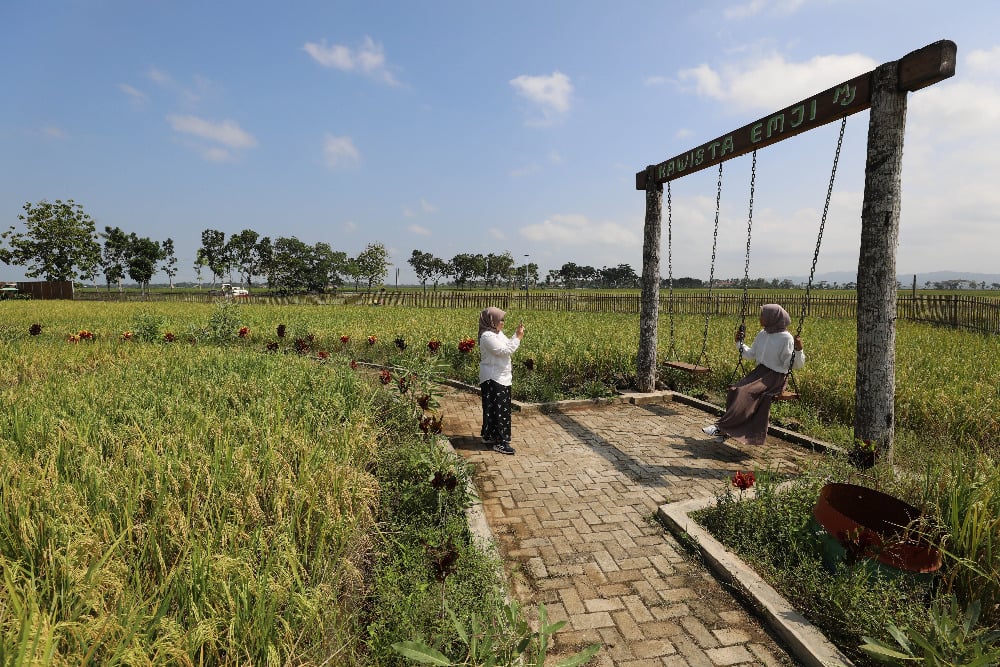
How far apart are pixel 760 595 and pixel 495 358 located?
3.39 meters

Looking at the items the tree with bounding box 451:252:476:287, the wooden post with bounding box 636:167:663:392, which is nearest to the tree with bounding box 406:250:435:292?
the tree with bounding box 451:252:476:287

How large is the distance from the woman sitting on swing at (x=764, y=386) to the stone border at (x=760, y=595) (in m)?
1.98

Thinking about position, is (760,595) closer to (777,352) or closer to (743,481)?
(743,481)

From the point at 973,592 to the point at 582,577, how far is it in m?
2.20

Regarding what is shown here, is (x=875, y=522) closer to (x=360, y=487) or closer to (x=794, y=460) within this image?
(x=794, y=460)

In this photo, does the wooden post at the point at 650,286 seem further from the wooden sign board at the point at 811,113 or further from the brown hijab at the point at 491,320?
the brown hijab at the point at 491,320

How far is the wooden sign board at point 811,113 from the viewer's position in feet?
12.7

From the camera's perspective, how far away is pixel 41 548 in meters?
2.30

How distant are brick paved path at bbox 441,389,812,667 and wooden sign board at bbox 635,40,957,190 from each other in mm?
3736

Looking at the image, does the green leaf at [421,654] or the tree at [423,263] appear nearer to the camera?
the green leaf at [421,654]

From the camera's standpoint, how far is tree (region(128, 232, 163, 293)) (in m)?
68.6

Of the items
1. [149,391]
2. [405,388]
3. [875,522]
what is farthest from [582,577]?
[149,391]

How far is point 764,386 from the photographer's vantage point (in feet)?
18.3

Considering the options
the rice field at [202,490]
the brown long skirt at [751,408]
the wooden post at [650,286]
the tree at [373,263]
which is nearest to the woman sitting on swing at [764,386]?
the brown long skirt at [751,408]
